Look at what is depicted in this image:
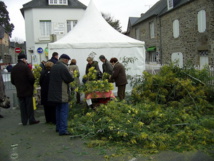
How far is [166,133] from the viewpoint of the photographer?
5.51 m

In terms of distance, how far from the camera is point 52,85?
237 inches

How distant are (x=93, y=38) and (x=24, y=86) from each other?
4.43 meters

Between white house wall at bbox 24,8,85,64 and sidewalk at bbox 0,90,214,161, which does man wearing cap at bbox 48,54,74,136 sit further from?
white house wall at bbox 24,8,85,64

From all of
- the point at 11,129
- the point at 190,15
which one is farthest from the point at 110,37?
the point at 190,15

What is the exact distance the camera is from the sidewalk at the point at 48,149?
15.2ft

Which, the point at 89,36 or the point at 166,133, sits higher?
the point at 89,36

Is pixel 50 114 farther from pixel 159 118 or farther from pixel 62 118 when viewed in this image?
pixel 159 118

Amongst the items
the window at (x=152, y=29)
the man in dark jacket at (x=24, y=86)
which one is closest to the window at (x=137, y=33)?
the window at (x=152, y=29)

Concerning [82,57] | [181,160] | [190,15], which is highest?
[190,15]

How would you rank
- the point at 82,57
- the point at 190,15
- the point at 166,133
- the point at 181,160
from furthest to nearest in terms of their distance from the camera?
the point at 190,15 < the point at 82,57 < the point at 166,133 < the point at 181,160

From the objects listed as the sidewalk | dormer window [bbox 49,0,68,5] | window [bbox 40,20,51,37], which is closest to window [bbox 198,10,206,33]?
dormer window [bbox 49,0,68,5]

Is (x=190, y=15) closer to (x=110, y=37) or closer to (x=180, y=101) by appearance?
(x=110, y=37)

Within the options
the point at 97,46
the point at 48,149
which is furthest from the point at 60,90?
the point at 97,46

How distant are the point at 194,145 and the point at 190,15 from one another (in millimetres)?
19854
